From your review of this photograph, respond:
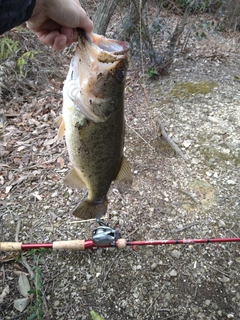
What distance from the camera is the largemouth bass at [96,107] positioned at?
150cm

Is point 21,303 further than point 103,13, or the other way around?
point 103,13

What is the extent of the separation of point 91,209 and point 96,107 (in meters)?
0.65

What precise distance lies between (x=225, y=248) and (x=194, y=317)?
0.70m

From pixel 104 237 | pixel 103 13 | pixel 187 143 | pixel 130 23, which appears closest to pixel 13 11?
pixel 104 237

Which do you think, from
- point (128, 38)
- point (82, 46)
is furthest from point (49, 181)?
point (128, 38)

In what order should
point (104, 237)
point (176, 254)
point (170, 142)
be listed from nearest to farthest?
point (104, 237), point (176, 254), point (170, 142)

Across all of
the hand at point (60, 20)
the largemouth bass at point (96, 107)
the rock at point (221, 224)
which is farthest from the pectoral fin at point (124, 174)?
the rock at point (221, 224)

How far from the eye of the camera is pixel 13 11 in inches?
59.1

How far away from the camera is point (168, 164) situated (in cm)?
357

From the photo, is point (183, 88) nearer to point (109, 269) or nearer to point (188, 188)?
point (188, 188)

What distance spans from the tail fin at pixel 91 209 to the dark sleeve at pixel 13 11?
1049 millimetres

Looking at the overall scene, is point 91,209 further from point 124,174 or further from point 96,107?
point 96,107

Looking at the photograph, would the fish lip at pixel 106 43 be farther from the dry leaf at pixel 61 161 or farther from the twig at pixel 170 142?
the twig at pixel 170 142

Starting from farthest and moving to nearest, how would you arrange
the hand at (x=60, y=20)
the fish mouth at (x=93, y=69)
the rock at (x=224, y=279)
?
the rock at (x=224, y=279), the hand at (x=60, y=20), the fish mouth at (x=93, y=69)
